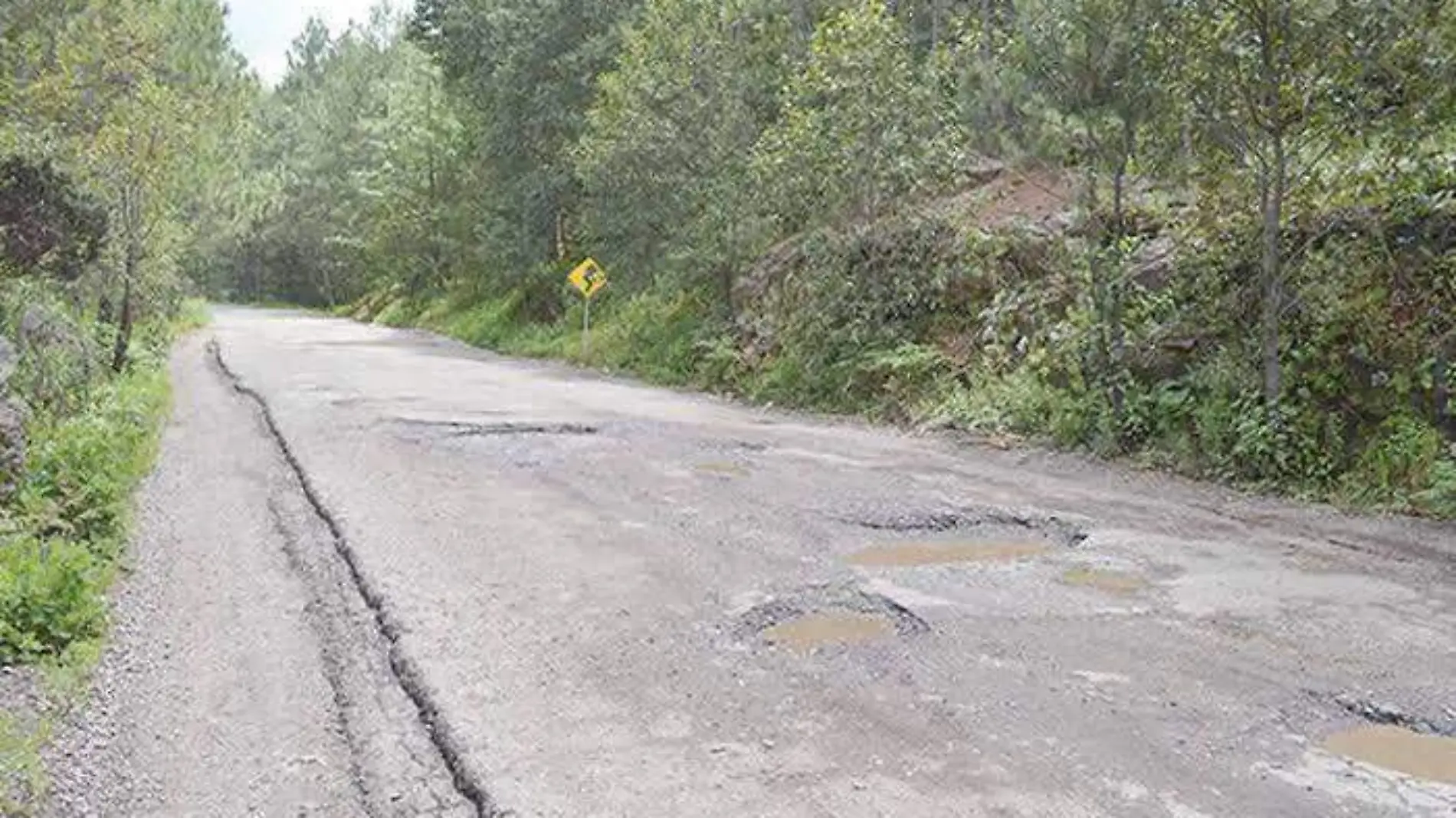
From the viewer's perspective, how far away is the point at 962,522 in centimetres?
816

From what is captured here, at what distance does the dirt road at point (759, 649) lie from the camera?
13.4 feet

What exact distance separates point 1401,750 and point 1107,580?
2314mm

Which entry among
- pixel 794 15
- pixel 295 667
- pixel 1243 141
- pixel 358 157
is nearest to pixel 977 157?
pixel 794 15

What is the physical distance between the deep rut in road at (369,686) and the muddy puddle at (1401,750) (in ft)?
10.2

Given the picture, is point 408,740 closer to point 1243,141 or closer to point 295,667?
point 295,667

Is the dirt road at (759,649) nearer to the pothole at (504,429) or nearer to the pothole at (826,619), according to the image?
the pothole at (826,619)

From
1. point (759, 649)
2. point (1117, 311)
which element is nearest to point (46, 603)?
point (759, 649)

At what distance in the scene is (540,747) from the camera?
4379 millimetres

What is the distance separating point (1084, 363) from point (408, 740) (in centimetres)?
909

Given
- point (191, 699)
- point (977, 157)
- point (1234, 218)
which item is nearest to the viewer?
point (191, 699)

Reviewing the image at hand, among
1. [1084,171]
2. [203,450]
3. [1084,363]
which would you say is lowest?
[203,450]

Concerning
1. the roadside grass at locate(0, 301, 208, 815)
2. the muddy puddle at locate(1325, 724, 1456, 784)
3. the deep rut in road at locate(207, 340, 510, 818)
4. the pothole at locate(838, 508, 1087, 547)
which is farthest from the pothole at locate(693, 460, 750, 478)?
the muddy puddle at locate(1325, 724, 1456, 784)

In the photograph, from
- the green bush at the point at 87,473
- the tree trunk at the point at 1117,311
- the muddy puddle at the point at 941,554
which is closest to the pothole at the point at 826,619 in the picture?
the muddy puddle at the point at 941,554

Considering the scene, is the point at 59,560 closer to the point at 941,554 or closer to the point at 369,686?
the point at 369,686
